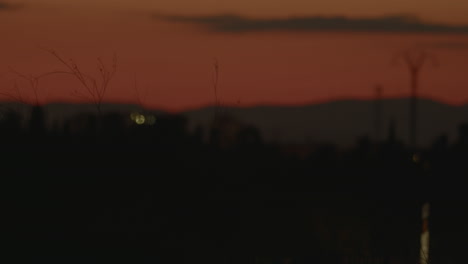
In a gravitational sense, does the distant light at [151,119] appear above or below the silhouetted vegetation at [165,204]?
above

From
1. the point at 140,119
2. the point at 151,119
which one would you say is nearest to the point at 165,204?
the point at 151,119

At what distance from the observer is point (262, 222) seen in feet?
75.1

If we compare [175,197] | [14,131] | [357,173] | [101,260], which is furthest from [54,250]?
[357,173]

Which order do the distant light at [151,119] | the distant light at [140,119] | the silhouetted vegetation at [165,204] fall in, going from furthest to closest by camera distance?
the distant light at [151,119] < the distant light at [140,119] < the silhouetted vegetation at [165,204]

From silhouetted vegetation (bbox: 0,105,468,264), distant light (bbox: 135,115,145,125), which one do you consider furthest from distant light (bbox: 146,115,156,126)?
distant light (bbox: 135,115,145,125)

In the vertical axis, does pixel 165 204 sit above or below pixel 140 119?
below

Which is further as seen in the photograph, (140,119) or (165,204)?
(165,204)

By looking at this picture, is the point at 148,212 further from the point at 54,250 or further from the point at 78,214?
the point at 54,250

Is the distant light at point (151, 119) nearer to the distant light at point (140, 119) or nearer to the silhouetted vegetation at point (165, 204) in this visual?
the silhouetted vegetation at point (165, 204)

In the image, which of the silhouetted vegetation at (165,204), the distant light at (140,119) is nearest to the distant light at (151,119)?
the silhouetted vegetation at (165,204)

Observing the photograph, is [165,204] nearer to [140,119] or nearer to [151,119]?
[151,119]

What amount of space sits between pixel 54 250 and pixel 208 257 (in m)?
2.71

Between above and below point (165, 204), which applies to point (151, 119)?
above

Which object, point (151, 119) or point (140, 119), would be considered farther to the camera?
point (151, 119)
